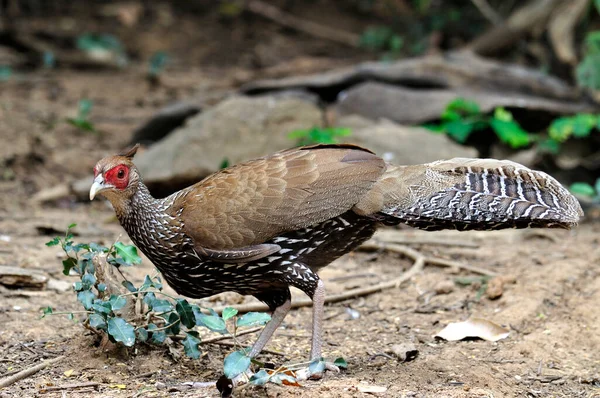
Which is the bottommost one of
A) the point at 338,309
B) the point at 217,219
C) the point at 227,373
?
the point at 338,309

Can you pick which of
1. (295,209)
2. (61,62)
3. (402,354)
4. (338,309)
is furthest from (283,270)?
(61,62)

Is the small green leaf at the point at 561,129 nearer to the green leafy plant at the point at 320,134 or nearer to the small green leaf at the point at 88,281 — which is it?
the green leafy plant at the point at 320,134

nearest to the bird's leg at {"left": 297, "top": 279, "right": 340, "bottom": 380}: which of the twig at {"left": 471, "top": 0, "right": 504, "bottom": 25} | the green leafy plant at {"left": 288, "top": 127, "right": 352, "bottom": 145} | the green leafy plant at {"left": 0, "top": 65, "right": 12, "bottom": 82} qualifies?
the green leafy plant at {"left": 288, "top": 127, "right": 352, "bottom": 145}

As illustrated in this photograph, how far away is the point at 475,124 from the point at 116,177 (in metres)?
5.33

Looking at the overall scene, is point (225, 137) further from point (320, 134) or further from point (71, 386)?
point (71, 386)

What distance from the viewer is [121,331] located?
381 cm

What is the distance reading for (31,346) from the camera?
4.23 metres

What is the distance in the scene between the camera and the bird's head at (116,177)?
4129 millimetres

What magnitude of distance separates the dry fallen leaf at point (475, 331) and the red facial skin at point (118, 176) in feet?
6.97

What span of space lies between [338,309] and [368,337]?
1.69 feet

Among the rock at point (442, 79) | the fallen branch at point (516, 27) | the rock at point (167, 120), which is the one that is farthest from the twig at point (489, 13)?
the rock at point (167, 120)

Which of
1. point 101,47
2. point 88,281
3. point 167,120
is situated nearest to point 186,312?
point 88,281

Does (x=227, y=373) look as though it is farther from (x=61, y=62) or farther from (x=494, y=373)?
(x=61, y=62)

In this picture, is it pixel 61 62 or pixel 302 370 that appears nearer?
pixel 302 370
